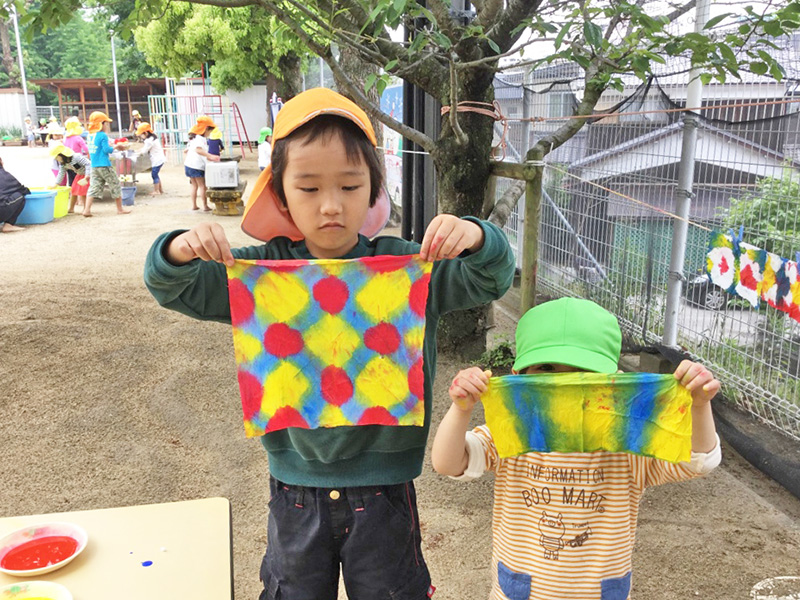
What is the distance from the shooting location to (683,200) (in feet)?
13.2

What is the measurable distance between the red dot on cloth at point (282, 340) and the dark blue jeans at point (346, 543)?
32 cm

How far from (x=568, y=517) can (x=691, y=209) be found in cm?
297

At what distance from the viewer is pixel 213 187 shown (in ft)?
37.2

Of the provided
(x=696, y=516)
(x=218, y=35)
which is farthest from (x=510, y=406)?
(x=218, y=35)

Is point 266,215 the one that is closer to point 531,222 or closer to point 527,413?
point 527,413

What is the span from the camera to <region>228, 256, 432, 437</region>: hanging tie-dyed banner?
159 cm

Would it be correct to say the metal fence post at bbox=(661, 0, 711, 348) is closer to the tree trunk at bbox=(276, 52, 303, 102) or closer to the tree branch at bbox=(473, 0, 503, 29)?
the tree branch at bbox=(473, 0, 503, 29)

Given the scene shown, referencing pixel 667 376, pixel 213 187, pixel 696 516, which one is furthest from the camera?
pixel 213 187

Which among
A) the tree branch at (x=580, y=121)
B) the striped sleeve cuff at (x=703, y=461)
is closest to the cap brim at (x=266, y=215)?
the striped sleeve cuff at (x=703, y=461)

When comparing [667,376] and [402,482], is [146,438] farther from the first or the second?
[667,376]

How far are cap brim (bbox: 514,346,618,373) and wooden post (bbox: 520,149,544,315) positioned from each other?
7.10 ft

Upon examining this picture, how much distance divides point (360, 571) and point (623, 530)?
0.60 meters

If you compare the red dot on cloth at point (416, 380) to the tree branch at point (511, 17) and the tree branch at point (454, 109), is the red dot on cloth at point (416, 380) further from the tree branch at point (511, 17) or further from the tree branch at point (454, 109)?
the tree branch at point (511, 17)

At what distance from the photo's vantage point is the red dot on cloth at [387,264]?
1570 mm
